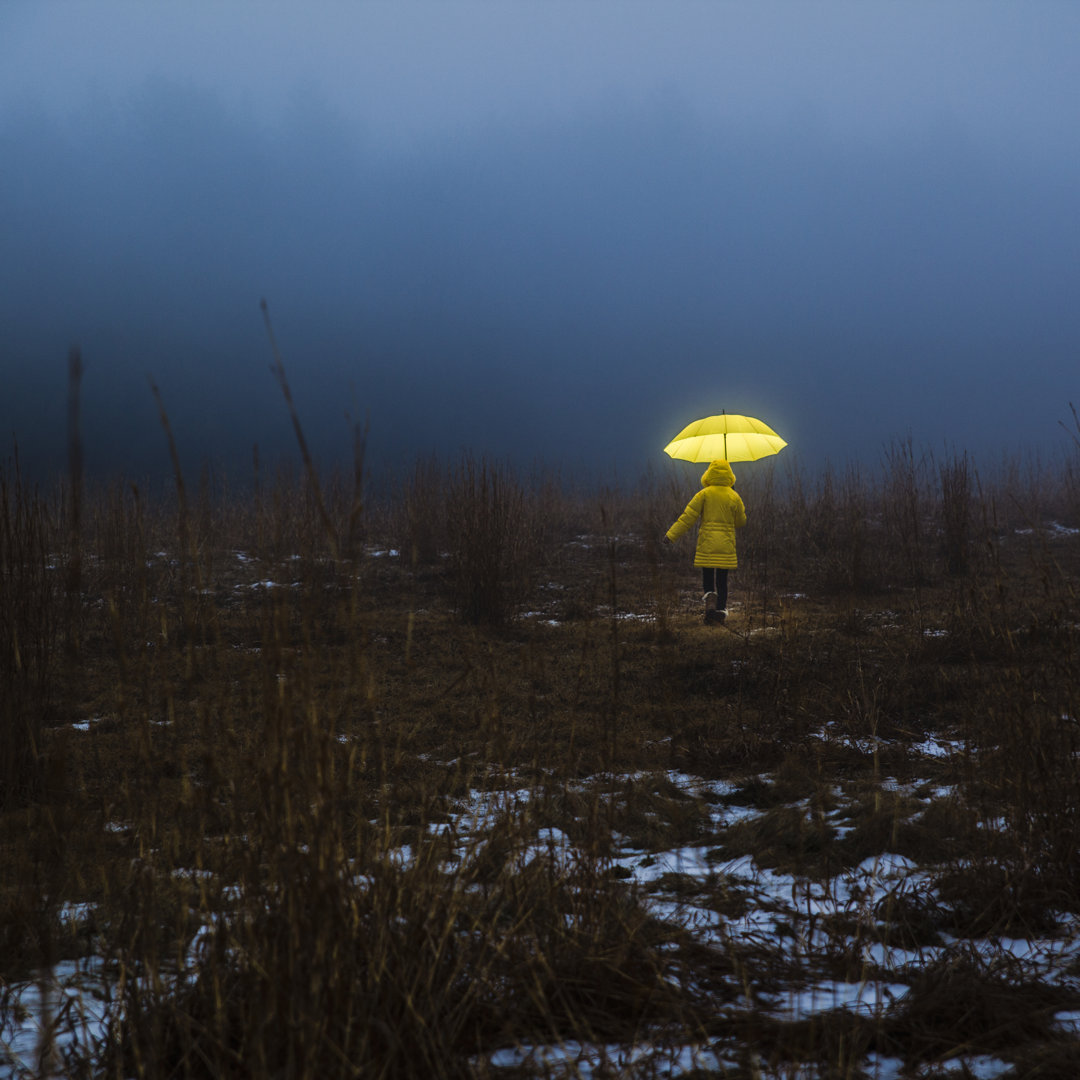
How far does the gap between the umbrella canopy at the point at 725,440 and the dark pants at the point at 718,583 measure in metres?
0.94

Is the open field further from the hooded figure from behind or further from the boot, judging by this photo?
the hooded figure from behind

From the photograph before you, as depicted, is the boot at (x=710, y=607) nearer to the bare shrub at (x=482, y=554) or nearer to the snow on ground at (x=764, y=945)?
the bare shrub at (x=482, y=554)

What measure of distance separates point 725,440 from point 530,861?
17.5ft

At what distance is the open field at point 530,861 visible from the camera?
134cm

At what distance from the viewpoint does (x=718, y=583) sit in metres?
6.57

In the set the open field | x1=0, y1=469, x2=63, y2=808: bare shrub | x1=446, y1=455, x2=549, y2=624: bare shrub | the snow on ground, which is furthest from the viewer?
x1=446, y1=455, x2=549, y2=624: bare shrub

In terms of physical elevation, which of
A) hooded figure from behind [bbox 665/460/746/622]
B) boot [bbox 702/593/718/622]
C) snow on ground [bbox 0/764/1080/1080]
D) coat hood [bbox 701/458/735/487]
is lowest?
snow on ground [bbox 0/764/1080/1080]

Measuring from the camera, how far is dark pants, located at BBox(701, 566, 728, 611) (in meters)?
6.56

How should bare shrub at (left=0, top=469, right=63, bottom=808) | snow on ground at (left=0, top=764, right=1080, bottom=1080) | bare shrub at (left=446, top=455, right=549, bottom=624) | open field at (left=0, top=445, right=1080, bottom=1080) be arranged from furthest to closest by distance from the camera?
bare shrub at (left=446, top=455, right=549, bottom=624), bare shrub at (left=0, top=469, right=63, bottom=808), snow on ground at (left=0, top=764, right=1080, bottom=1080), open field at (left=0, top=445, right=1080, bottom=1080)

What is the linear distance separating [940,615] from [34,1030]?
18.7 feet

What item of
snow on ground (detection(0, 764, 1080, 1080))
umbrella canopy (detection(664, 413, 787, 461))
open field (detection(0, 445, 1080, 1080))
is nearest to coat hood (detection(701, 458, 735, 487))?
umbrella canopy (detection(664, 413, 787, 461))

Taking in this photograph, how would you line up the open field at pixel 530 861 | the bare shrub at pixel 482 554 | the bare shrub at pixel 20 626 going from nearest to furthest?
the open field at pixel 530 861, the bare shrub at pixel 20 626, the bare shrub at pixel 482 554

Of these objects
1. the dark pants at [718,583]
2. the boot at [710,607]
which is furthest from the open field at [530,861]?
the dark pants at [718,583]

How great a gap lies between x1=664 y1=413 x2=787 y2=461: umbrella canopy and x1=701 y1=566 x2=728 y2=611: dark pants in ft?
3.09
